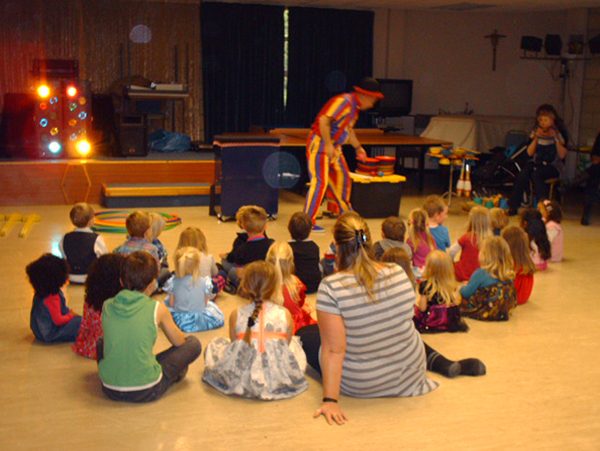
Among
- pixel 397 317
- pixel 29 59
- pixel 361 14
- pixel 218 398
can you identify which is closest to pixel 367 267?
pixel 397 317

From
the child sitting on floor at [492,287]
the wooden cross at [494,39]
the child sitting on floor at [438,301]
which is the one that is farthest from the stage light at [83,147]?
the wooden cross at [494,39]

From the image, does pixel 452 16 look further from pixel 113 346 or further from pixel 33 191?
pixel 113 346

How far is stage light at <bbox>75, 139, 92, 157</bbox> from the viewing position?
33.1 ft

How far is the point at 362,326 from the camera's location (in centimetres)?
364

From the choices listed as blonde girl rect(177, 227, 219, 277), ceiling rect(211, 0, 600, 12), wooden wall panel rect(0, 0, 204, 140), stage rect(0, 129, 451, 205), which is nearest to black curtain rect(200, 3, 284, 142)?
wooden wall panel rect(0, 0, 204, 140)

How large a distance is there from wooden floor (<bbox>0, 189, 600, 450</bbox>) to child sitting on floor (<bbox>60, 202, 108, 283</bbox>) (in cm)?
65

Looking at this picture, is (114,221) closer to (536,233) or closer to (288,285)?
(288,285)

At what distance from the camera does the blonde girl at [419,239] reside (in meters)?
5.82

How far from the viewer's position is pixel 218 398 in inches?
155

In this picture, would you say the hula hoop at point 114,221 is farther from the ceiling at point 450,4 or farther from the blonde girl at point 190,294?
the ceiling at point 450,4

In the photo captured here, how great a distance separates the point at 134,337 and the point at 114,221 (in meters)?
4.58

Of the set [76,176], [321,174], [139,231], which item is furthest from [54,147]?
[139,231]

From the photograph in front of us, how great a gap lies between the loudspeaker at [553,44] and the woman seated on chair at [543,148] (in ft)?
11.1

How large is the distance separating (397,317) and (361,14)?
9975 millimetres
